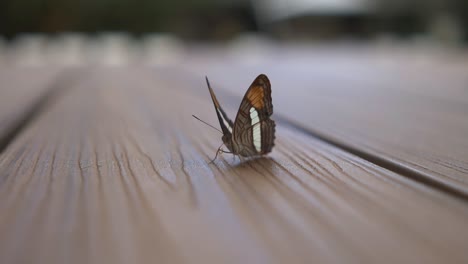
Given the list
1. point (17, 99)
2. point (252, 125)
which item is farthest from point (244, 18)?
point (252, 125)

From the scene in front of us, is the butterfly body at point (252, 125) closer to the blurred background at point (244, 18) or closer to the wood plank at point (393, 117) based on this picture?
the wood plank at point (393, 117)

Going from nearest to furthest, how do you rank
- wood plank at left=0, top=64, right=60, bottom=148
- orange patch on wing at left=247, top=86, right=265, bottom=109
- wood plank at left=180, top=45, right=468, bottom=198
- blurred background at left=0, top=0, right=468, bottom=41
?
wood plank at left=180, top=45, right=468, bottom=198 → orange patch on wing at left=247, top=86, right=265, bottom=109 → wood plank at left=0, top=64, right=60, bottom=148 → blurred background at left=0, top=0, right=468, bottom=41

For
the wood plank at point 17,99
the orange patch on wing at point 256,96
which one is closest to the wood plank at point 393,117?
the orange patch on wing at point 256,96

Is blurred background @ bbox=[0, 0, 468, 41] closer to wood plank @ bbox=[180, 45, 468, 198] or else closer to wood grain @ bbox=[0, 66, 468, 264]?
wood plank @ bbox=[180, 45, 468, 198]

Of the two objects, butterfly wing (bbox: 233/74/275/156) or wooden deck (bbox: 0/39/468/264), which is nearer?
wooden deck (bbox: 0/39/468/264)

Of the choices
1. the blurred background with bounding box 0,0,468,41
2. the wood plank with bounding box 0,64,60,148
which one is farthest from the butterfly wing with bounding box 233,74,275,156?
the blurred background with bounding box 0,0,468,41

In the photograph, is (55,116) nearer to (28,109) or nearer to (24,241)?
(28,109)

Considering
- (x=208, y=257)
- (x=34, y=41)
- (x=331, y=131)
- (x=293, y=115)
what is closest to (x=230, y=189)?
(x=208, y=257)
